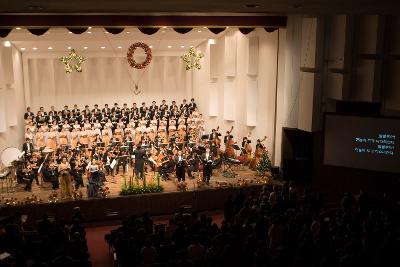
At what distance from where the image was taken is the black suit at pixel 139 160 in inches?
605

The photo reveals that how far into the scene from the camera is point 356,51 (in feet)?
46.8

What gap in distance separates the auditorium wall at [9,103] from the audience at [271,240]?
1096 cm

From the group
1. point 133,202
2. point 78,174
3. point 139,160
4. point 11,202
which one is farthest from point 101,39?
point 11,202

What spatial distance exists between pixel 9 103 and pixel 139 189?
927 centimetres

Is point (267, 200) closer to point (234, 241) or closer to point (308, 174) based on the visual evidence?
point (234, 241)

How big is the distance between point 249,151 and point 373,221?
8586 mm

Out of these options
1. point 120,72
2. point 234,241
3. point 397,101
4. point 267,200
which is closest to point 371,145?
point 397,101

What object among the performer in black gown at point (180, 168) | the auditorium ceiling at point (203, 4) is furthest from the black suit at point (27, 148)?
the auditorium ceiling at point (203, 4)

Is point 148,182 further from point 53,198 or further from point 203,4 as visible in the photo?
point 203,4

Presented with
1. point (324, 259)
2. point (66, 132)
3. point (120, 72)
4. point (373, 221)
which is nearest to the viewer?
point (324, 259)

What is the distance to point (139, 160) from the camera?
50.7 ft

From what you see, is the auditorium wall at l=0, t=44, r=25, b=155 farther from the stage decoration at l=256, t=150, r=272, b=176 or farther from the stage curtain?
the stage decoration at l=256, t=150, r=272, b=176

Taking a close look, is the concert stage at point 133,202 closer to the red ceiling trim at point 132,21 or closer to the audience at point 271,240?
the audience at point 271,240

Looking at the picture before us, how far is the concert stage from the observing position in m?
13.4
